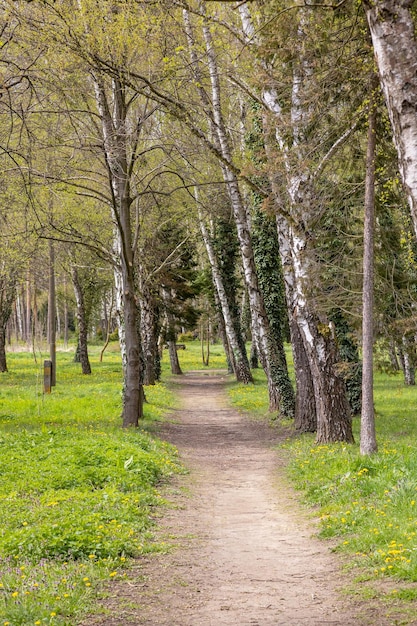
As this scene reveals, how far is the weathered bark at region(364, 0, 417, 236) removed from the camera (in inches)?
206

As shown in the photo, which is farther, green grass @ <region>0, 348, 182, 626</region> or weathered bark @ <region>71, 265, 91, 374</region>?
weathered bark @ <region>71, 265, 91, 374</region>

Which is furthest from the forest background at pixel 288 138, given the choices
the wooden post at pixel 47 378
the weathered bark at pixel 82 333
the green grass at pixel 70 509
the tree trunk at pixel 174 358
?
the tree trunk at pixel 174 358

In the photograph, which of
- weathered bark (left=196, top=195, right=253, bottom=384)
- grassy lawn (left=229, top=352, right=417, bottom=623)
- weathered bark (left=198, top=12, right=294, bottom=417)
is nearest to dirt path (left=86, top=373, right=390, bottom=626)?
grassy lawn (left=229, top=352, right=417, bottom=623)

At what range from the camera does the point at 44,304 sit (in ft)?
276

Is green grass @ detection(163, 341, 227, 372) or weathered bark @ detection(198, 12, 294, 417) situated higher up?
weathered bark @ detection(198, 12, 294, 417)

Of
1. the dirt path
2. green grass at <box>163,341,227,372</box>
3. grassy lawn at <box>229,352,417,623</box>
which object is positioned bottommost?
the dirt path

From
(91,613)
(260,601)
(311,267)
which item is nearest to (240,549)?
(260,601)

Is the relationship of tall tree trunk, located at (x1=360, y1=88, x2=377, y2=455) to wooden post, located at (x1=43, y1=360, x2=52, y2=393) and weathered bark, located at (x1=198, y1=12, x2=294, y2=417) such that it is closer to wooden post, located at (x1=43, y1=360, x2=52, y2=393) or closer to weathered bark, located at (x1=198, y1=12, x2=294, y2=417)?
weathered bark, located at (x1=198, y1=12, x2=294, y2=417)

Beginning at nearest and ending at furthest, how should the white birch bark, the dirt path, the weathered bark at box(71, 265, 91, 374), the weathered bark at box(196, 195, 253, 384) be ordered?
the dirt path
the white birch bark
the weathered bark at box(196, 195, 253, 384)
the weathered bark at box(71, 265, 91, 374)

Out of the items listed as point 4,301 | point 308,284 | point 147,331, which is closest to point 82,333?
point 4,301

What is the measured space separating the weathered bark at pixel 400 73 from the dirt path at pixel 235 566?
3.36m

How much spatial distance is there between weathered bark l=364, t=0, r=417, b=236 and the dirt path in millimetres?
3359

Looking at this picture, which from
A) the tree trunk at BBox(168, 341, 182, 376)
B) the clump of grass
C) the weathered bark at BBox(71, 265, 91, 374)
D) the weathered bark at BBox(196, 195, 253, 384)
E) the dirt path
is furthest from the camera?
the tree trunk at BBox(168, 341, 182, 376)

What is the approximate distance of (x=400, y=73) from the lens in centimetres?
535
